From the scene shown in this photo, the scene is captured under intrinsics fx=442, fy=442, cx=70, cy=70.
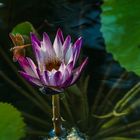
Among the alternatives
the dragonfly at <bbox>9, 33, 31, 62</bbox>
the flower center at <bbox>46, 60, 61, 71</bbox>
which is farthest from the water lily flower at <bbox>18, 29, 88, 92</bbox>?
the dragonfly at <bbox>9, 33, 31, 62</bbox>

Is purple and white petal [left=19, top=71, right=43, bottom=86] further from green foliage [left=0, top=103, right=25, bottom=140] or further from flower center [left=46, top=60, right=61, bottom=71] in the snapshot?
green foliage [left=0, top=103, right=25, bottom=140]

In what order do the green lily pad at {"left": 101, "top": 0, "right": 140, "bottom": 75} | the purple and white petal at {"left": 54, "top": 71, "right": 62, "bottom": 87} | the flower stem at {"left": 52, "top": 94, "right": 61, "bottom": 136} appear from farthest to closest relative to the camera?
the green lily pad at {"left": 101, "top": 0, "right": 140, "bottom": 75}
the flower stem at {"left": 52, "top": 94, "right": 61, "bottom": 136}
the purple and white petal at {"left": 54, "top": 71, "right": 62, "bottom": 87}

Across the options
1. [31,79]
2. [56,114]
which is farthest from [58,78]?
[56,114]

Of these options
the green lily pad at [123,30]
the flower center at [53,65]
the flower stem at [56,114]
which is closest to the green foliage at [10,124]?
the flower stem at [56,114]

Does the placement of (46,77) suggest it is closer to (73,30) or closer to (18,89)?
(18,89)

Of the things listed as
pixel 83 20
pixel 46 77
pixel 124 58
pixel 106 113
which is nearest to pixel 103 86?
pixel 106 113

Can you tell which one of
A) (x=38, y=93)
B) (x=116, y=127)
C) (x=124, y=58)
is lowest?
(x=116, y=127)
